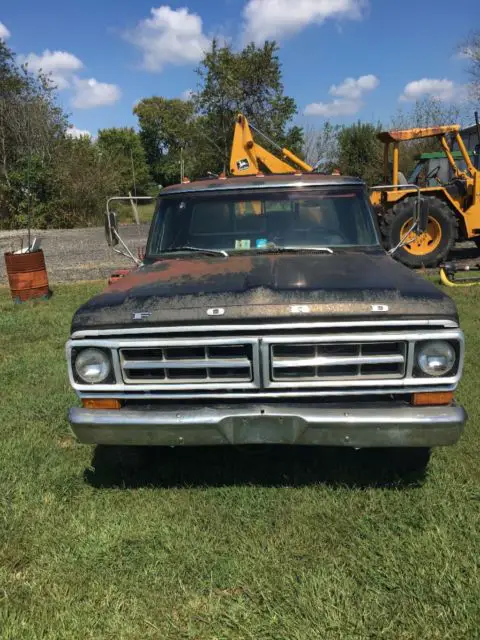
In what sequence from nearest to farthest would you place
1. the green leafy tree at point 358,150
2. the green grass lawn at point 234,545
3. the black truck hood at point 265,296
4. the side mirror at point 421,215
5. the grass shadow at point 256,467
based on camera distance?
the green grass lawn at point 234,545
the black truck hood at point 265,296
the grass shadow at point 256,467
the side mirror at point 421,215
the green leafy tree at point 358,150

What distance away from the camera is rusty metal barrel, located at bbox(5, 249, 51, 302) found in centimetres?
893

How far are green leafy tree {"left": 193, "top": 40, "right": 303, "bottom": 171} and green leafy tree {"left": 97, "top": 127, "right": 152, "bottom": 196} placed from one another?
385 cm

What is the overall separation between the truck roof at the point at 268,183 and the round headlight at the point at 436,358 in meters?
1.77

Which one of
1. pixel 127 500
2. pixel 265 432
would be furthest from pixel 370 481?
pixel 127 500

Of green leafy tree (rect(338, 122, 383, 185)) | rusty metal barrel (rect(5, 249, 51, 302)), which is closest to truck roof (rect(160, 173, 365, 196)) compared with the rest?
rusty metal barrel (rect(5, 249, 51, 302))

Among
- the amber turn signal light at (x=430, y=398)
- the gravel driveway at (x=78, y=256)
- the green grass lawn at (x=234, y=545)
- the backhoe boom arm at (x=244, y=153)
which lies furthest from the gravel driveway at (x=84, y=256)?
the amber turn signal light at (x=430, y=398)

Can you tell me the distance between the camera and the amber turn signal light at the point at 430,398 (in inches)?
108

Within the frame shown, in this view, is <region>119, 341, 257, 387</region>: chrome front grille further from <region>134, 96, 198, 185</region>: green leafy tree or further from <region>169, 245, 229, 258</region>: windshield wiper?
<region>134, 96, 198, 185</region>: green leafy tree

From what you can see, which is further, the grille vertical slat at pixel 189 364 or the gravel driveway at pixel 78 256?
the gravel driveway at pixel 78 256

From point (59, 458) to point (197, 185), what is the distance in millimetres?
2238

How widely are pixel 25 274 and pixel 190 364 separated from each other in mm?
7124

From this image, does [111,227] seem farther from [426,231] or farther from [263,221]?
[426,231]

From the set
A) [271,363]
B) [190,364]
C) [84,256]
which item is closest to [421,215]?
[271,363]

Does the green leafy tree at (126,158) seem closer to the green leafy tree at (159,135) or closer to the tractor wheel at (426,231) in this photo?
the green leafy tree at (159,135)
